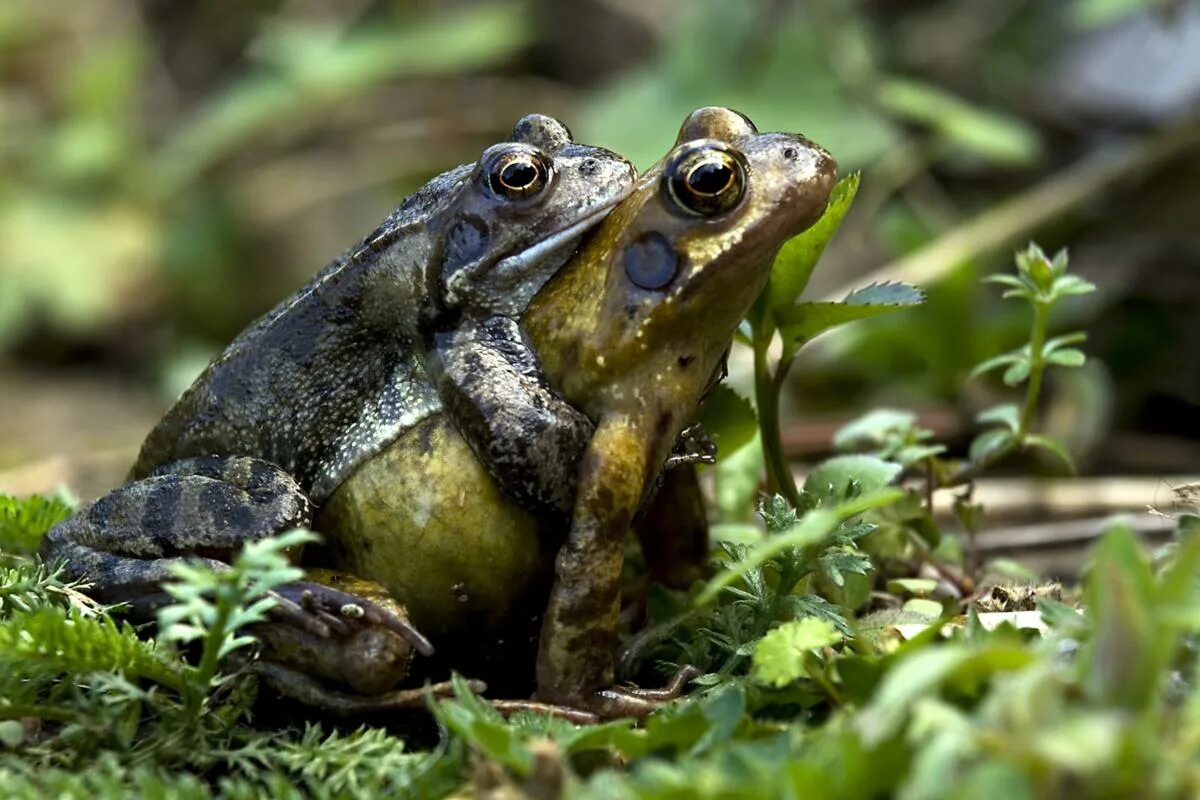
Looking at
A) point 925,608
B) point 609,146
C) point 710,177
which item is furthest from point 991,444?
point 609,146

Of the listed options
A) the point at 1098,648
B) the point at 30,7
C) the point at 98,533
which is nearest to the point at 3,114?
the point at 30,7

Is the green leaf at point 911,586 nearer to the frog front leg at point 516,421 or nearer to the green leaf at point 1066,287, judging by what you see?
the green leaf at point 1066,287

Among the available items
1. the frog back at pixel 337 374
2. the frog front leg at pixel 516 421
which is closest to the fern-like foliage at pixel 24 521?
the frog back at pixel 337 374

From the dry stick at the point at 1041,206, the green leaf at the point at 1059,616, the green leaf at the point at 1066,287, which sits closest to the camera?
the green leaf at the point at 1059,616

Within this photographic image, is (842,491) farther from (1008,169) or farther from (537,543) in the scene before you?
(1008,169)

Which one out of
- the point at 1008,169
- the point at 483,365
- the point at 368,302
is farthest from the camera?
the point at 1008,169

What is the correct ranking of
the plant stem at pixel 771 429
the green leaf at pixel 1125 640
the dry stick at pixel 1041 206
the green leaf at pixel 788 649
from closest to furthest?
the green leaf at pixel 1125 640 → the green leaf at pixel 788 649 → the plant stem at pixel 771 429 → the dry stick at pixel 1041 206

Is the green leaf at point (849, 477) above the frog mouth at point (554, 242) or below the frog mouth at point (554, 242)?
below
